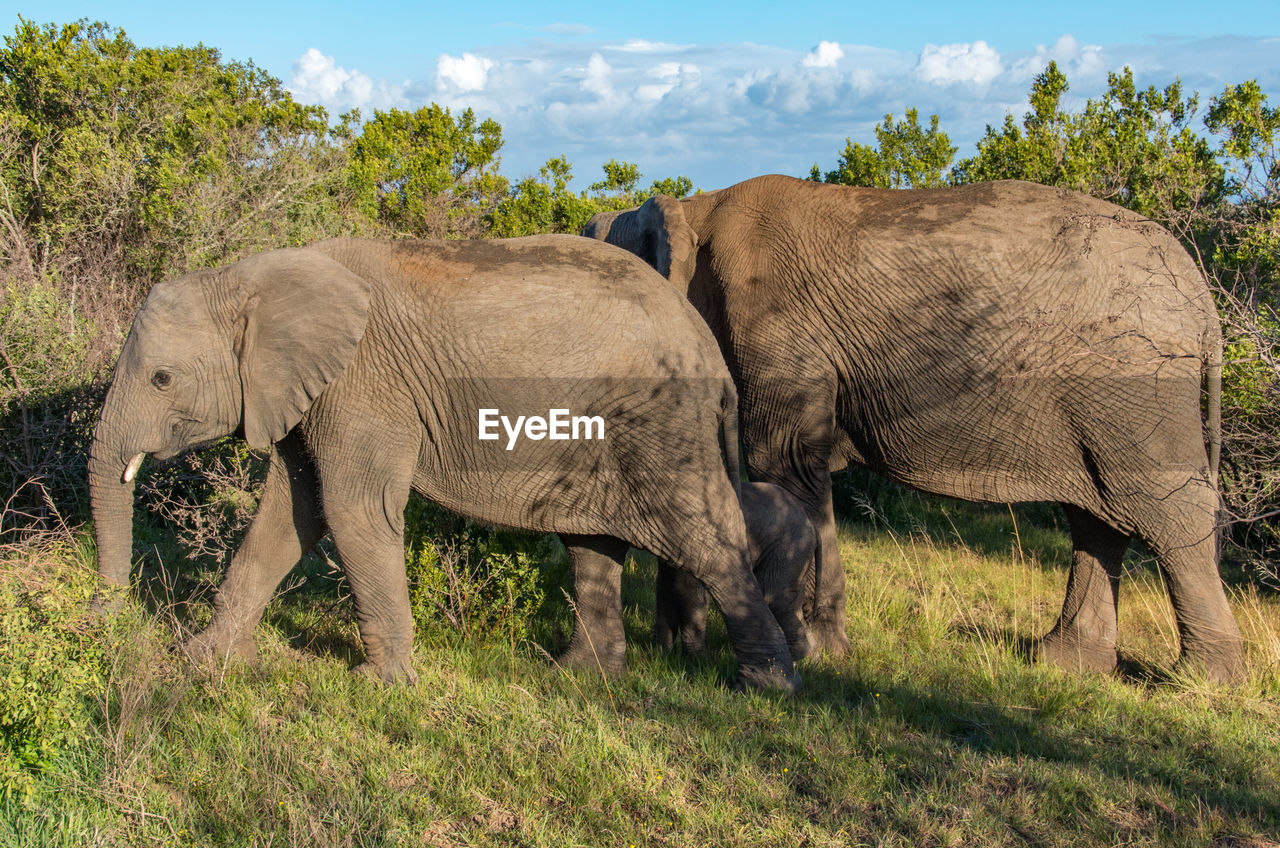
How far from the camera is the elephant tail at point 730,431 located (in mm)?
5852

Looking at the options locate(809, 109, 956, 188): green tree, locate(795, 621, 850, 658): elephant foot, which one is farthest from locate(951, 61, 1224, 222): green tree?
locate(795, 621, 850, 658): elephant foot

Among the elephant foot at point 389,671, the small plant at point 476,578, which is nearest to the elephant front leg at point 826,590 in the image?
the small plant at point 476,578

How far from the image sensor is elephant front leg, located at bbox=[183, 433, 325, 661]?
596 cm

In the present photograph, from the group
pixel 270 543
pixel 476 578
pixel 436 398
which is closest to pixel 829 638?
pixel 476 578

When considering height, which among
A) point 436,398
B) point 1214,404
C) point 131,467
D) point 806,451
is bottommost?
point 806,451

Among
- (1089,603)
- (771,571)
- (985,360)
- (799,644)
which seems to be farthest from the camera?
(1089,603)

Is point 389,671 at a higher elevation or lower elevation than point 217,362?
lower

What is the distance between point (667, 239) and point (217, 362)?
294 centimetres

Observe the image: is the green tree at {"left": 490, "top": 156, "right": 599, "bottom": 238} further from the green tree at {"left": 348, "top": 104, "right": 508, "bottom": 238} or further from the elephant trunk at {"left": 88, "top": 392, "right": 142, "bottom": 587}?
the elephant trunk at {"left": 88, "top": 392, "right": 142, "bottom": 587}

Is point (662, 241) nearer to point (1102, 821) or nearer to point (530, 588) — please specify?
point (530, 588)

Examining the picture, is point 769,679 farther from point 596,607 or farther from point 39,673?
point 39,673

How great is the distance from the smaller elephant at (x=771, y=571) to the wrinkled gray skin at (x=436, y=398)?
1.69ft

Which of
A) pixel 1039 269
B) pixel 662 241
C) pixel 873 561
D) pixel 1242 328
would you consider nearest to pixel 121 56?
pixel 662 241
